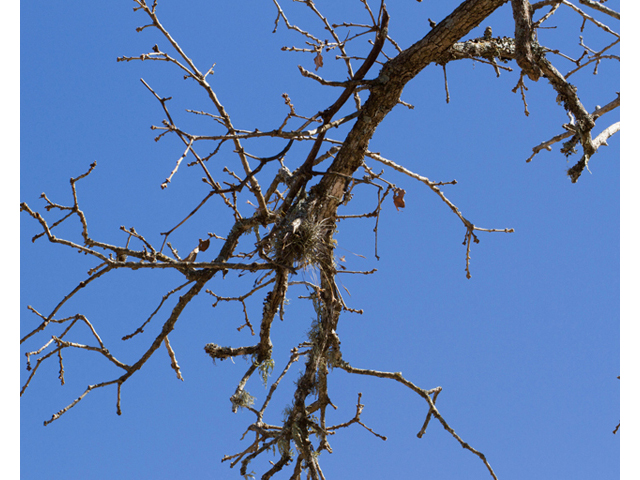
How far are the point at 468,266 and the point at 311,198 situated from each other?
0.81 m

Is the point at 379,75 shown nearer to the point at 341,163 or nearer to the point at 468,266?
the point at 341,163

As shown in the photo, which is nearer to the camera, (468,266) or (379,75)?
(379,75)

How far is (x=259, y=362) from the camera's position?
8.11 ft

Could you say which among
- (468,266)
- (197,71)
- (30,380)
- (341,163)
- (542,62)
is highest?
(197,71)

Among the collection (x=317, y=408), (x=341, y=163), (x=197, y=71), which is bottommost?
(x=317, y=408)

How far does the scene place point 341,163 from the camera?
224cm

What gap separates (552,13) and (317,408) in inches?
87.1

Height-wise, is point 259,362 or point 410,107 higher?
point 410,107

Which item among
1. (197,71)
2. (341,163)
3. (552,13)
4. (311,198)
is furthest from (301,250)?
(552,13)

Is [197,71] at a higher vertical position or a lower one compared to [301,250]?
higher

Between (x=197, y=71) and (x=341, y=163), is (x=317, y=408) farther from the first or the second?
(x=197, y=71)
